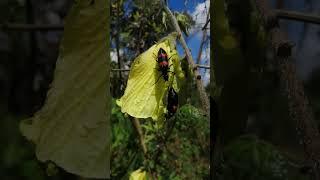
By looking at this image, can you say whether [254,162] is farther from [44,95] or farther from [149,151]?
[149,151]

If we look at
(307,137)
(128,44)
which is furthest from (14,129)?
(128,44)

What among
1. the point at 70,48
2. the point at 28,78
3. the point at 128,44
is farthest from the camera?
the point at 128,44

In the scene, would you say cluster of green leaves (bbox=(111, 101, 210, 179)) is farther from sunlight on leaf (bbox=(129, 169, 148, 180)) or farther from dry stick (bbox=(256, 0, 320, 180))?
dry stick (bbox=(256, 0, 320, 180))

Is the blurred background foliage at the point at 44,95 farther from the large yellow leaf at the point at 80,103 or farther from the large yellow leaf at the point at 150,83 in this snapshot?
the large yellow leaf at the point at 150,83

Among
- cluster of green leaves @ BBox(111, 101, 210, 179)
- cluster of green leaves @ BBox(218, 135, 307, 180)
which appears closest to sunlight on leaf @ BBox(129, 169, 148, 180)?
cluster of green leaves @ BBox(111, 101, 210, 179)

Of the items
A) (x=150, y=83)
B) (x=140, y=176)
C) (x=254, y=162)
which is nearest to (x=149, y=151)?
(x=140, y=176)

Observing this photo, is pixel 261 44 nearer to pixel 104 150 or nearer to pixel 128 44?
pixel 104 150

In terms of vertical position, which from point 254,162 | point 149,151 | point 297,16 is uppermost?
point 297,16
